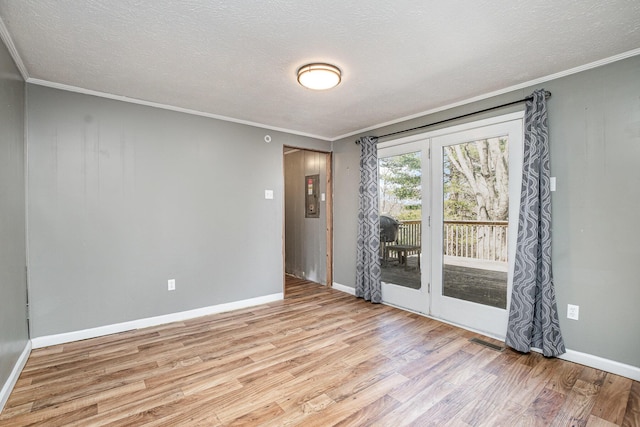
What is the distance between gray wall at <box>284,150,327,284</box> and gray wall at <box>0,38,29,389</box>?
3582 millimetres

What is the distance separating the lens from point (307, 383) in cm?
218

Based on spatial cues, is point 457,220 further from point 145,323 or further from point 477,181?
point 145,323

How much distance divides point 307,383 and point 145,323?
6.88 feet

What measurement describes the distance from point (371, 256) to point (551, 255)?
2.00 meters

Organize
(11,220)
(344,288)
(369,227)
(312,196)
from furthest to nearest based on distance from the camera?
(312,196), (344,288), (369,227), (11,220)

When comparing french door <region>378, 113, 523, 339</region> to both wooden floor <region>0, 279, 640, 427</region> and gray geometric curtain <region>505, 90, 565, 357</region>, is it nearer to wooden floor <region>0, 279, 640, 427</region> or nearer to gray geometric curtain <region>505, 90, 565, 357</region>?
gray geometric curtain <region>505, 90, 565, 357</region>

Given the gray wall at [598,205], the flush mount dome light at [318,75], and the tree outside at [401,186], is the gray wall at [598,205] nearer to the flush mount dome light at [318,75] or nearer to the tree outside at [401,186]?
the tree outside at [401,186]

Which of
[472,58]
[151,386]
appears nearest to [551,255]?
[472,58]

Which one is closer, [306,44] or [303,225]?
[306,44]

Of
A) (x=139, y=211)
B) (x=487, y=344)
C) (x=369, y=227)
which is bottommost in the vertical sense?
(x=487, y=344)

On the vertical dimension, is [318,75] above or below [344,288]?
above

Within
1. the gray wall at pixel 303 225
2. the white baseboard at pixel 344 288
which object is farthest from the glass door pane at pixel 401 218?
the gray wall at pixel 303 225

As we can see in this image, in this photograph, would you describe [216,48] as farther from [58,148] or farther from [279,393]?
[279,393]

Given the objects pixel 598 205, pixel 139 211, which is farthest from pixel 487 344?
pixel 139 211
